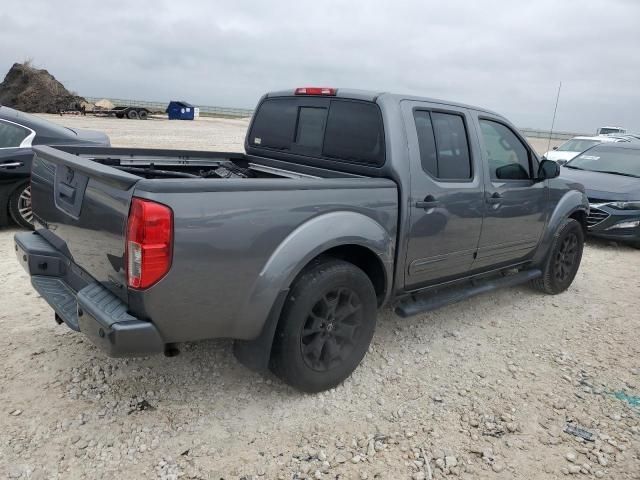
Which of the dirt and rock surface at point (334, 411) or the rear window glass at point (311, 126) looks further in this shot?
the rear window glass at point (311, 126)

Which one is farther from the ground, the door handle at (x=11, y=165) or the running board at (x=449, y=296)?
the door handle at (x=11, y=165)

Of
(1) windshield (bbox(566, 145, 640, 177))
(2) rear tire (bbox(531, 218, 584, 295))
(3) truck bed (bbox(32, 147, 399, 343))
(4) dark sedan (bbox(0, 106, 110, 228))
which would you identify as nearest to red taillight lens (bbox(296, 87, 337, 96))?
(3) truck bed (bbox(32, 147, 399, 343))

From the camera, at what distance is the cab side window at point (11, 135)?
6.12 m

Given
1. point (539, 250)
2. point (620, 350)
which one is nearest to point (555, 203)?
point (539, 250)

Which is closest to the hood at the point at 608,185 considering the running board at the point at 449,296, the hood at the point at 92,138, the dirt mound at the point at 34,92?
the running board at the point at 449,296

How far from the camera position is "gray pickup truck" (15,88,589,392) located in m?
2.48

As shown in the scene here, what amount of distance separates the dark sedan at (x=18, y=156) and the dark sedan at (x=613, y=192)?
24.0 ft

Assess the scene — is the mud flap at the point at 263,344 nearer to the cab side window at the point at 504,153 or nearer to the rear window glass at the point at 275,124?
the rear window glass at the point at 275,124

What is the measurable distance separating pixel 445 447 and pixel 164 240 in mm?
1883

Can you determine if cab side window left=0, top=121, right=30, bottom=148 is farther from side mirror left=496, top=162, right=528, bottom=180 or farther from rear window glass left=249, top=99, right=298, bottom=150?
side mirror left=496, top=162, right=528, bottom=180

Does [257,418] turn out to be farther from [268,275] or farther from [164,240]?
[164,240]

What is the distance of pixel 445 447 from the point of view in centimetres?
286

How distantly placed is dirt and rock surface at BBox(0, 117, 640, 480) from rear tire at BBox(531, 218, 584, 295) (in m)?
1.02

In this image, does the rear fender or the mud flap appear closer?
the rear fender
